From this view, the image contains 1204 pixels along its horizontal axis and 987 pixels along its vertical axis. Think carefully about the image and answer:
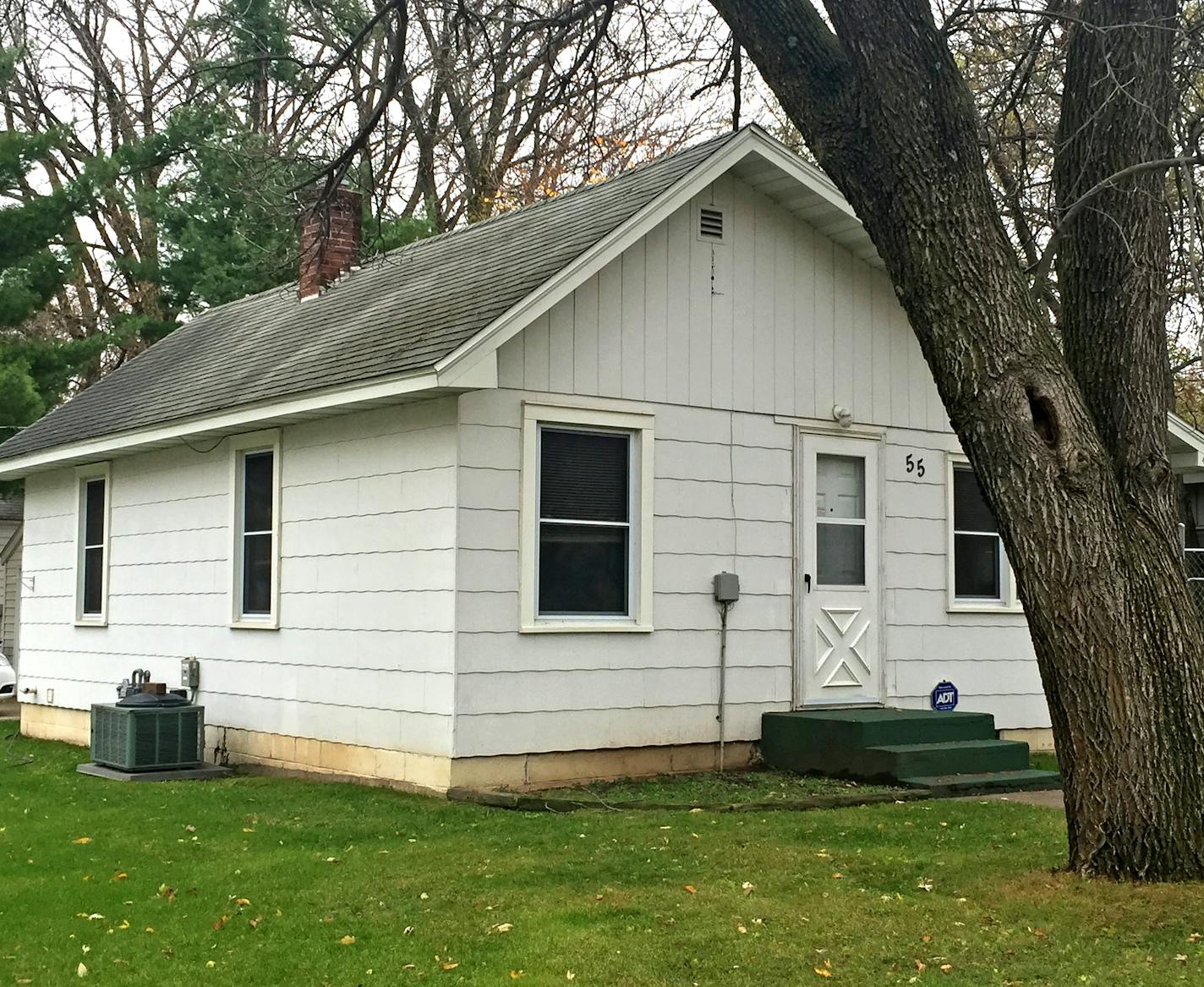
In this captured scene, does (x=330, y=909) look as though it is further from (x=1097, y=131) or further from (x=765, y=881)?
(x=1097, y=131)

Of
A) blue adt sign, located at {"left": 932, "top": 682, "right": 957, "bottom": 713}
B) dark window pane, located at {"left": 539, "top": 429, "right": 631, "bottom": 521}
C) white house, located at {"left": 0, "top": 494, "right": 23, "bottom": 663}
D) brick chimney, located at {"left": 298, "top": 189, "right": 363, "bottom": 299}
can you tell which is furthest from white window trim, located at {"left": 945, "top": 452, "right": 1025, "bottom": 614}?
white house, located at {"left": 0, "top": 494, "right": 23, "bottom": 663}

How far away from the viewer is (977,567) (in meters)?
14.2

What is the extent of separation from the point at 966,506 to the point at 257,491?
21.2 feet

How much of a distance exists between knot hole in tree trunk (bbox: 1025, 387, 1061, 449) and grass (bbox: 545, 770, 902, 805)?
13.3 ft

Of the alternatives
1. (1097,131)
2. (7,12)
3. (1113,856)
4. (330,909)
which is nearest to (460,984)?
(330,909)

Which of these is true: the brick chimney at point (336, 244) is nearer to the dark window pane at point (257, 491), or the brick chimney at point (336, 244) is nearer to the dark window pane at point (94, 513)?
the dark window pane at point (257, 491)

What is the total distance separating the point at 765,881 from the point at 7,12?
6.83 m

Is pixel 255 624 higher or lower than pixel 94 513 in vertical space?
lower

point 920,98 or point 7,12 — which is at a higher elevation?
point 7,12

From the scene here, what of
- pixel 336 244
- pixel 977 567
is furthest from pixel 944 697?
pixel 336 244

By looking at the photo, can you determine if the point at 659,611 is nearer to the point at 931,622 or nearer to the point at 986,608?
the point at 931,622

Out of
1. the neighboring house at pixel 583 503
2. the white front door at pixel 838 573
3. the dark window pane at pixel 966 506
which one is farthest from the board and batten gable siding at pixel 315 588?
the dark window pane at pixel 966 506

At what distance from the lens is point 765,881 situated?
7711mm

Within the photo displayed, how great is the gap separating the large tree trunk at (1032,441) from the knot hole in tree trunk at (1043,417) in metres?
0.01
